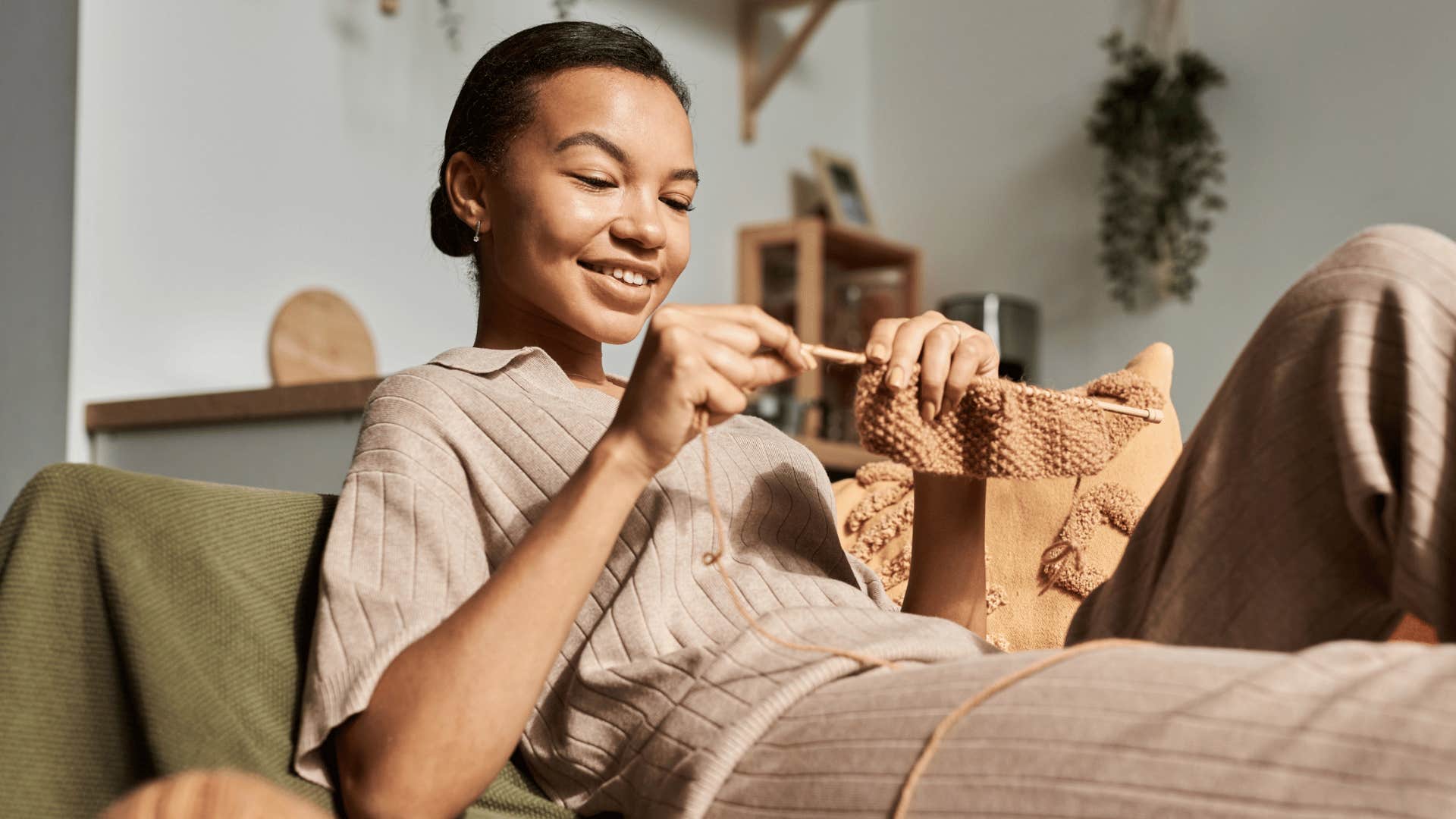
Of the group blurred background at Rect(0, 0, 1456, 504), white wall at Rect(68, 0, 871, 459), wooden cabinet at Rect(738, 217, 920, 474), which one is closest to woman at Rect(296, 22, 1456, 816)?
blurred background at Rect(0, 0, 1456, 504)

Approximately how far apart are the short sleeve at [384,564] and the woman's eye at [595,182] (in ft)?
0.85

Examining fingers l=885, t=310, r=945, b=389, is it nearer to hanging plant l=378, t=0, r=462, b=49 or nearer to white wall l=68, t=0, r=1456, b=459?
white wall l=68, t=0, r=1456, b=459

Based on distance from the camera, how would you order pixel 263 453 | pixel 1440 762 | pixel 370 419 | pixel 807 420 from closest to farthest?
1. pixel 1440 762
2. pixel 370 419
3. pixel 263 453
4. pixel 807 420

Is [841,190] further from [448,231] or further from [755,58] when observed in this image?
[448,231]

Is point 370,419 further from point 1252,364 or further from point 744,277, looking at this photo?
point 744,277

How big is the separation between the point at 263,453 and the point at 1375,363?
5.91 ft

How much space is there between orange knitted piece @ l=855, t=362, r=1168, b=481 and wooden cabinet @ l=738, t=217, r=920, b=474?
2.24m

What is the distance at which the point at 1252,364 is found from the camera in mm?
793

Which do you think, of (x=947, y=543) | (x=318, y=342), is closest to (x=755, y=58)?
(x=318, y=342)

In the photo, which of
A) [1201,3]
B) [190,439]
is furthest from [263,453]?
[1201,3]

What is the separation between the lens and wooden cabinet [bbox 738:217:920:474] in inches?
139

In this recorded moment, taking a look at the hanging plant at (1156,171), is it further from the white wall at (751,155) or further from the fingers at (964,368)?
the fingers at (964,368)

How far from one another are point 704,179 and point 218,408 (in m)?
1.72

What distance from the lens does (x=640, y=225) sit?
110 cm
